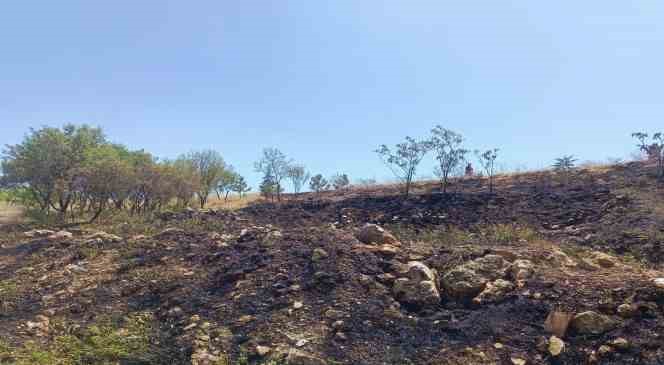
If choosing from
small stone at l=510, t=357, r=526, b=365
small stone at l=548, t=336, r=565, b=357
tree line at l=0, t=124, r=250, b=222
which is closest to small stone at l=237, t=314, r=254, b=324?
small stone at l=510, t=357, r=526, b=365

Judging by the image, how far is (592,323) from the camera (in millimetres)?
3629

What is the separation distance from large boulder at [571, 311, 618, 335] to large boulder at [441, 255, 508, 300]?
3.42 ft

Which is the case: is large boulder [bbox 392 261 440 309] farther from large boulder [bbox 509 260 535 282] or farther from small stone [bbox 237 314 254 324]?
small stone [bbox 237 314 254 324]

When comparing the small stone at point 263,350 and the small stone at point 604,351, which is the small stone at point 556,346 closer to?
the small stone at point 604,351

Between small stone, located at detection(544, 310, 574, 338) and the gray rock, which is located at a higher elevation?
the gray rock

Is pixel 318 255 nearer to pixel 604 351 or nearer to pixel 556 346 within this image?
pixel 556 346

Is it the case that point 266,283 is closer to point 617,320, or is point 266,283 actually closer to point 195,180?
point 617,320

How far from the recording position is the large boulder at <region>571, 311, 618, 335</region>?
358cm

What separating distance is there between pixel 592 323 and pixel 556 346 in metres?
0.41

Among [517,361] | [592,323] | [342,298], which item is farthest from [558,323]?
[342,298]

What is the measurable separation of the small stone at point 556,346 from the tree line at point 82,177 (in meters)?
14.5

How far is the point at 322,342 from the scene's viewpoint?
3994mm

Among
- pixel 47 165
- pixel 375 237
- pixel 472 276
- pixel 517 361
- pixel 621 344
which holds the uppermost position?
pixel 47 165

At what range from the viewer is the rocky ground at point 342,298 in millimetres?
3697
